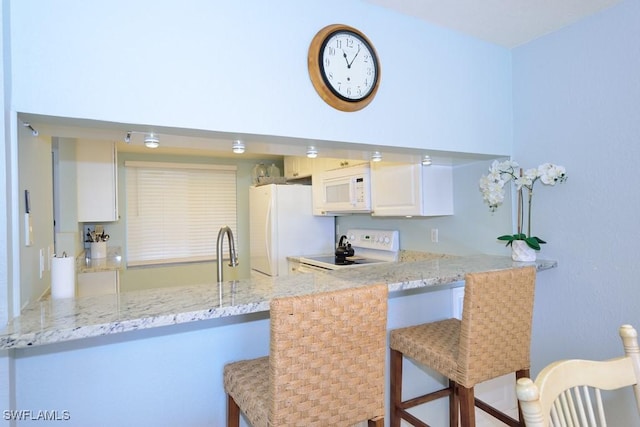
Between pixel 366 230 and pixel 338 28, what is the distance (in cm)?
225

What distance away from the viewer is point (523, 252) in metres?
2.06

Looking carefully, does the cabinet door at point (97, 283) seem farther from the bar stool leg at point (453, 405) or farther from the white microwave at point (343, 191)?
the bar stool leg at point (453, 405)

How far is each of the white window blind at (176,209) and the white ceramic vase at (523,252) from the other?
3.38 m

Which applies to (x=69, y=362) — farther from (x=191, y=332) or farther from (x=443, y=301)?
(x=443, y=301)

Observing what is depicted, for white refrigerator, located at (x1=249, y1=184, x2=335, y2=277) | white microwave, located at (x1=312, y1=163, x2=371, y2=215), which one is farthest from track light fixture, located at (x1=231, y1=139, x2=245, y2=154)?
white refrigerator, located at (x1=249, y1=184, x2=335, y2=277)

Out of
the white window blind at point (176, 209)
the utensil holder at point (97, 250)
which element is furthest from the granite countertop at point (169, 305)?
the white window blind at point (176, 209)

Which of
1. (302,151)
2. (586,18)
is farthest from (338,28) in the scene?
(586,18)

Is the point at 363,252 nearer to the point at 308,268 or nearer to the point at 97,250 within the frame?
the point at 308,268

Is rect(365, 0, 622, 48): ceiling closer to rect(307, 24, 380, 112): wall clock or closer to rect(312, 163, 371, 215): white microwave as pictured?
rect(307, 24, 380, 112): wall clock

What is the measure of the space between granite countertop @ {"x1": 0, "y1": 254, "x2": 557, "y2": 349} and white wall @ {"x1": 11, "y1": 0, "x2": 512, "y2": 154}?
0.64 metres

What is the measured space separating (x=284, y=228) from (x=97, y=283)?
1702 millimetres

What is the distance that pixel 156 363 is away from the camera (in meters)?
1.41

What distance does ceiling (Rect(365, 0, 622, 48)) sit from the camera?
1.68 m

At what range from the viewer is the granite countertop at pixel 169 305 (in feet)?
3.30
